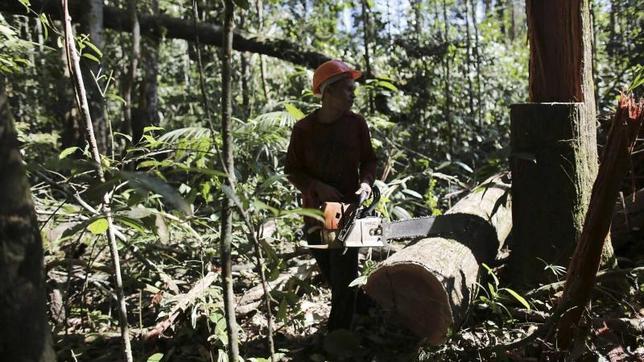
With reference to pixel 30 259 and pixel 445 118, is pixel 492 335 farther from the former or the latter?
pixel 445 118

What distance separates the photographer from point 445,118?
966 centimetres

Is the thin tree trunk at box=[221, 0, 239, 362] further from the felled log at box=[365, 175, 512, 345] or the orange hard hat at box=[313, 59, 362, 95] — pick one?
the orange hard hat at box=[313, 59, 362, 95]

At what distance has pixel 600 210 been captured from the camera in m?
2.56

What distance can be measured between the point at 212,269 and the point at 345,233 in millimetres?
1692

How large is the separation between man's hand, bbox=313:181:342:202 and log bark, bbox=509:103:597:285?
1.15 meters

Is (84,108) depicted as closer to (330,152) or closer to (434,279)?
(330,152)

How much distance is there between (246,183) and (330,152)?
1.13 m

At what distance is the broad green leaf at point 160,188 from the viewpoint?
1.14m

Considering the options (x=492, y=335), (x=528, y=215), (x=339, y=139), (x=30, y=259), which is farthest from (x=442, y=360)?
(x=30, y=259)

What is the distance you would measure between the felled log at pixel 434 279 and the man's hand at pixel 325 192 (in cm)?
51

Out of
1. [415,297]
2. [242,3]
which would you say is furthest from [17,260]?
[415,297]

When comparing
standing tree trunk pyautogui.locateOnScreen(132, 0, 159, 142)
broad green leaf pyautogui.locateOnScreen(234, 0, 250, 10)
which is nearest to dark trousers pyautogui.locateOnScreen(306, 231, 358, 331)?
broad green leaf pyautogui.locateOnScreen(234, 0, 250, 10)

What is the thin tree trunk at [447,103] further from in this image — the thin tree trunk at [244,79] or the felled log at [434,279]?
the felled log at [434,279]

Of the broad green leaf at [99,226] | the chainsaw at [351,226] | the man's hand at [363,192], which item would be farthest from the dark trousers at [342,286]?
the broad green leaf at [99,226]
